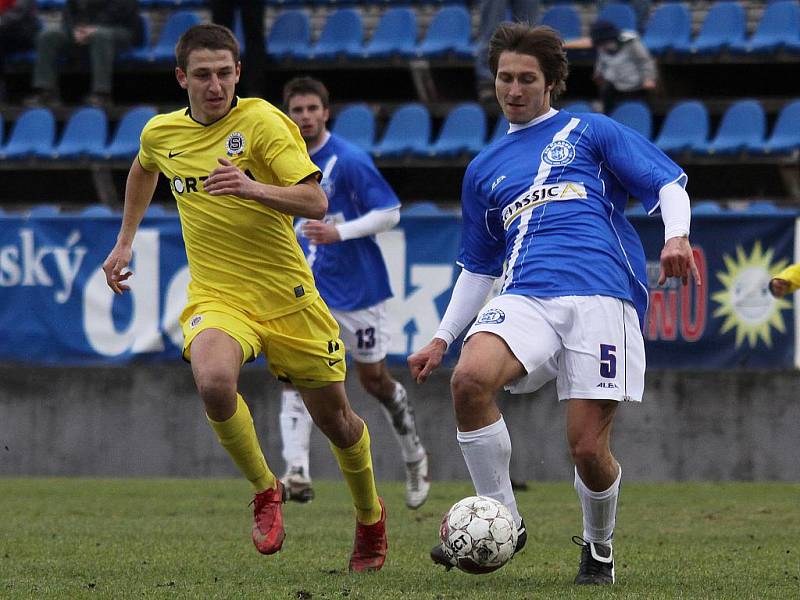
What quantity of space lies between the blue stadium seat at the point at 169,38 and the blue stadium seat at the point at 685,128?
5.44m

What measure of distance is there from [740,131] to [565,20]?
2.70 meters

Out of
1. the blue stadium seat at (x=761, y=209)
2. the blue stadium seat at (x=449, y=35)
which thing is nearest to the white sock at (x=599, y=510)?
the blue stadium seat at (x=761, y=209)

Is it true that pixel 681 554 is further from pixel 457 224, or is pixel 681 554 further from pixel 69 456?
pixel 69 456

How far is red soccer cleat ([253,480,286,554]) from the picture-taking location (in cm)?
578

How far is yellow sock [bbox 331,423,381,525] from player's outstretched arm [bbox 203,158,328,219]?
99 centimetres

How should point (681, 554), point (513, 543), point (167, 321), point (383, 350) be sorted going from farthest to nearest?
point (167, 321)
point (383, 350)
point (681, 554)
point (513, 543)

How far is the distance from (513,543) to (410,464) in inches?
158

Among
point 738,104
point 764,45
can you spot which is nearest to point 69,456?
point 738,104

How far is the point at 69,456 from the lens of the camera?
11.5 metres

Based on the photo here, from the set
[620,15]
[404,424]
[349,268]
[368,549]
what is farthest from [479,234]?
[620,15]

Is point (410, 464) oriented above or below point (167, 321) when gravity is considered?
below

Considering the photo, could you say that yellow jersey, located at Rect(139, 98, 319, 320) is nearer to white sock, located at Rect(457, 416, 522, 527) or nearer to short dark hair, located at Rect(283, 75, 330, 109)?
white sock, located at Rect(457, 416, 522, 527)

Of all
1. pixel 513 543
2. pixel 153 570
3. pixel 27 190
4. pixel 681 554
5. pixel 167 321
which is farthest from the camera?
pixel 27 190

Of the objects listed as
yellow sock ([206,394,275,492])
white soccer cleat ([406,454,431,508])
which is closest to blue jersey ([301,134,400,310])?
white soccer cleat ([406,454,431,508])
